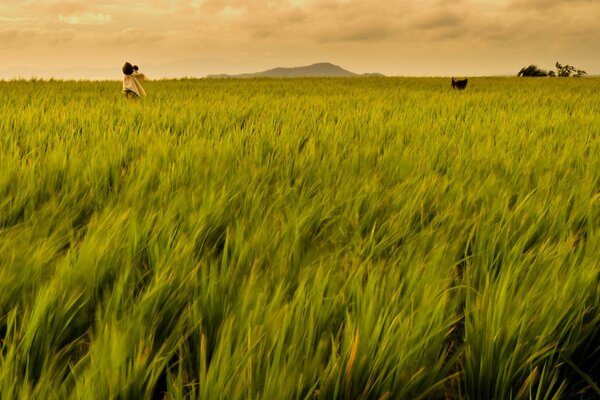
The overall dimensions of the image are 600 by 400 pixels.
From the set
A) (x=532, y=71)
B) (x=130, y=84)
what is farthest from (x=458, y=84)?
(x=532, y=71)

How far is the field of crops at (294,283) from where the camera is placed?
70cm

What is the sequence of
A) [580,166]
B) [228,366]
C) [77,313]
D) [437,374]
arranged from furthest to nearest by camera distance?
1. [580,166]
2. [77,313]
3. [437,374]
4. [228,366]

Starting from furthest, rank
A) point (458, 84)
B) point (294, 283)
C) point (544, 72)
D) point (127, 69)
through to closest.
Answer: point (544, 72), point (458, 84), point (127, 69), point (294, 283)

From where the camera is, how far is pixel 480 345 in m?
0.82

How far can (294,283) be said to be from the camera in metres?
0.96

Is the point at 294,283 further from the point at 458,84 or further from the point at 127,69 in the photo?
the point at 458,84

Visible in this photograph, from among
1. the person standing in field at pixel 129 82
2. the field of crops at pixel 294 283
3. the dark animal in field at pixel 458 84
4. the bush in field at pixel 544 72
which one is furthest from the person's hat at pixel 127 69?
the bush in field at pixel 544 72

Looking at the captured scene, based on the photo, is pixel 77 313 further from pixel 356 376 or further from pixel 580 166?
pixel 580 166

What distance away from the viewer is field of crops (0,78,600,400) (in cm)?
70

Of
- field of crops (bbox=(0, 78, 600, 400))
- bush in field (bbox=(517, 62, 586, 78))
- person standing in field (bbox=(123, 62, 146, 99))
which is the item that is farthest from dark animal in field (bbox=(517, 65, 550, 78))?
field of crops (bbox=(0, 78, 600, 400))

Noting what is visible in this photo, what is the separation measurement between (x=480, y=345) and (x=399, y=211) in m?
0.74

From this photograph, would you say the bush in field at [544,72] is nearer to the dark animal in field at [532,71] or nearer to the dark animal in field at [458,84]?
the dark animal in field at [532,71]

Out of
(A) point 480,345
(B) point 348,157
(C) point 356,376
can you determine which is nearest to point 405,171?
(B) point 348,157

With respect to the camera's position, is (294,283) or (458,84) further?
(458,84)
